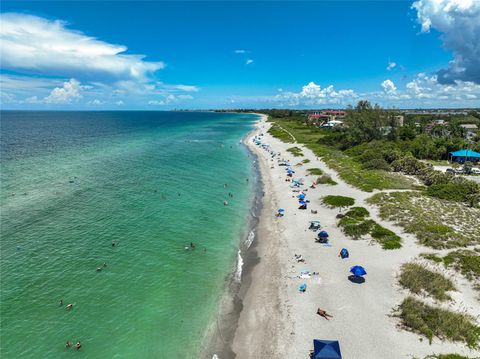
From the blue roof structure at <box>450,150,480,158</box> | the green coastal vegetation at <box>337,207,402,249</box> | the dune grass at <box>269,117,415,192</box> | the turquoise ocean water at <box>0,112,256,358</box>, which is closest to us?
the turquoise ocean water at <box>0,112,256,358</box>

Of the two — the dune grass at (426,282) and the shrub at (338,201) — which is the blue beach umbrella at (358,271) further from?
the shrub at (338,201)

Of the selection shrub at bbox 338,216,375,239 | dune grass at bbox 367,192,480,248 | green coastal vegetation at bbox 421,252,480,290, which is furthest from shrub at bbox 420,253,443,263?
shrub at bbox 338,216,375,239

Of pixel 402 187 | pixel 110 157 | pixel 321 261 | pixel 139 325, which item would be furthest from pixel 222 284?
pixel 110 157

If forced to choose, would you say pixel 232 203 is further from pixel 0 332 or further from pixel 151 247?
pixel 0 332

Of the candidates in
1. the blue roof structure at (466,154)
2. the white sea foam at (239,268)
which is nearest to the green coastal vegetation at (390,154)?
the blue roof structure at (466,154)

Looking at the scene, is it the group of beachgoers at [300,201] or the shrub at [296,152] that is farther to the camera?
the shrub at [296,152]

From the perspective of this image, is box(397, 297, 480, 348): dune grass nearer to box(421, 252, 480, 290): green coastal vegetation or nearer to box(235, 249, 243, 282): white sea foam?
box(421, 252, 480, 290): green coastal vegetation
